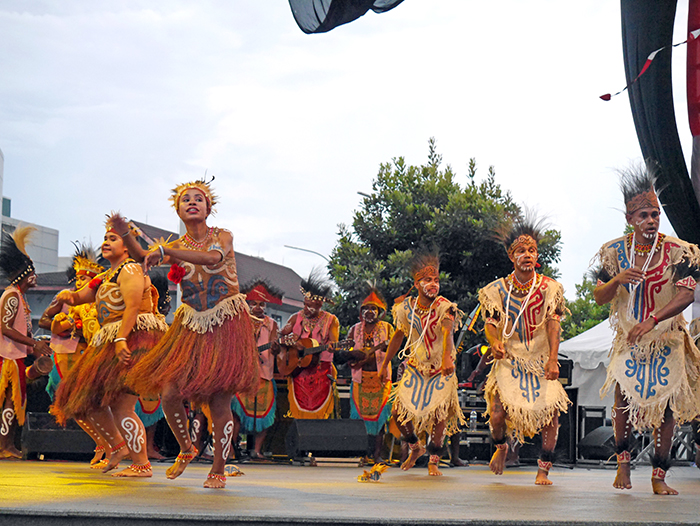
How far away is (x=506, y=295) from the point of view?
23.2ft

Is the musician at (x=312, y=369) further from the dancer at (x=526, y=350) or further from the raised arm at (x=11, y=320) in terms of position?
the dancer at (x=526, y=350)

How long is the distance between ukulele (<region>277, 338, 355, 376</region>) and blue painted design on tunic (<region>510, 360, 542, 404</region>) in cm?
365

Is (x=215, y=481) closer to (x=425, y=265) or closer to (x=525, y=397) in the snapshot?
(x=525, y=397)

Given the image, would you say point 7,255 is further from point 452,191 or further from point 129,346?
point 452,191

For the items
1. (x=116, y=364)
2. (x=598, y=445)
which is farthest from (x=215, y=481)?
(x=598, y=445)

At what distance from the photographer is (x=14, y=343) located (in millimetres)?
8953

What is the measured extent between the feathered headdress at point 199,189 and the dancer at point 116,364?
0.93m

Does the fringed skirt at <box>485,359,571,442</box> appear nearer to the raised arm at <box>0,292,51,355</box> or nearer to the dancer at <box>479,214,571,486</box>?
the dancer at <box>479,214,571,486</box>

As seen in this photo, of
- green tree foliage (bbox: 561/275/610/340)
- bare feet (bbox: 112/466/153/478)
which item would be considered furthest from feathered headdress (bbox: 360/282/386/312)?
green tree foliage (bbox: 561/275/610/340)

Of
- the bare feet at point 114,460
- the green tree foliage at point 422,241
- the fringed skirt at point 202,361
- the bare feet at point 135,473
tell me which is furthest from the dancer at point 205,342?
the green tree foliage at point 422,241

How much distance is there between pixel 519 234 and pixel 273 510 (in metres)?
4.06

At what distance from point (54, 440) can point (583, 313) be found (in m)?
42.0

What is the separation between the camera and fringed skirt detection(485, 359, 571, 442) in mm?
6742

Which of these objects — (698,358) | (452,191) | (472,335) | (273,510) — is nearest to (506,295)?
(698,358)
